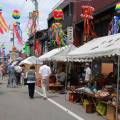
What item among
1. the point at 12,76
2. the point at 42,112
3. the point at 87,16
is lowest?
the point at 42,112

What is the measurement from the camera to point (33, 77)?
73.9ft

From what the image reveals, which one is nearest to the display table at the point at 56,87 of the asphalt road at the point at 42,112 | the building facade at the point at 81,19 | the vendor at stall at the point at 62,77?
the vendor at stall at the point at 62,77

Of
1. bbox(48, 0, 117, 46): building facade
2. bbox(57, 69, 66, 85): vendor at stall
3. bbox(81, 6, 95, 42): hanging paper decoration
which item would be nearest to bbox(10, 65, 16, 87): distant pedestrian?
bbox(57, 69, 66, 85): vendor at stall

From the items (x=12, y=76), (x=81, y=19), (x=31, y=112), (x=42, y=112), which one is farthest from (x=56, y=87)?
(x=81, y=19)

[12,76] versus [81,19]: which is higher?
[81,19]

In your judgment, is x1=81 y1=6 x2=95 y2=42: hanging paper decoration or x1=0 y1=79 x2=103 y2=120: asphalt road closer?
x1=0 y1=79 x2=103 y2=120: asphalt road

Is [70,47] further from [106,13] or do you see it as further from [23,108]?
[23,108]

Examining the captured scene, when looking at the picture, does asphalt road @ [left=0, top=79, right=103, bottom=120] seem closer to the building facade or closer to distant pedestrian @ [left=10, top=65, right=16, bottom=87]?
distant pedestrian @ [left=10, top=65, right=16, bottom=87]

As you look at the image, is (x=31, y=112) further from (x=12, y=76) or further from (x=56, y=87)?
(x=12, y=76)

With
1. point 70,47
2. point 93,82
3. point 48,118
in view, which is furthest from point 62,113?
point 70,47

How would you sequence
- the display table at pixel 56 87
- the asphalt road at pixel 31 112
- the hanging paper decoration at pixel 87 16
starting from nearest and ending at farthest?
the asphalt road at pixel 31 112, the display table at pixel 56 87, the hanging paper decoration at pixel 87 16

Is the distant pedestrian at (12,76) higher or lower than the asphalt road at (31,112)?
higher

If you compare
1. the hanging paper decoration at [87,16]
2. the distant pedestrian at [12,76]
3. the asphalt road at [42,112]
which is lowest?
the asphalt road at [42,112]

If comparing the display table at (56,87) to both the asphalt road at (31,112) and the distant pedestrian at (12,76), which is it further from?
the asphalt road at (31,112)
